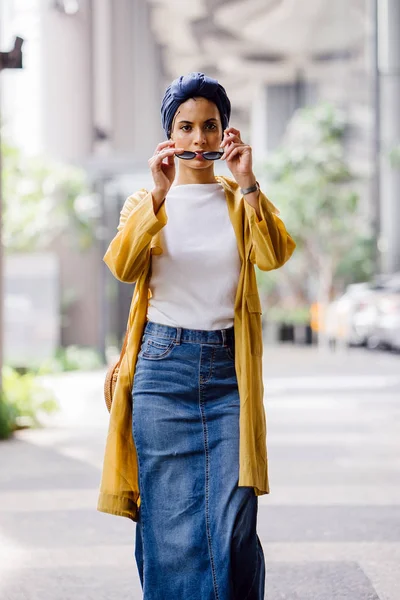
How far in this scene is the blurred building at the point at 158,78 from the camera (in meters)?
23.3

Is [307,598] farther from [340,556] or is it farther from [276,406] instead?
[276,406]

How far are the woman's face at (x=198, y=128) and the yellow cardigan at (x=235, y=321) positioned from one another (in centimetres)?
16

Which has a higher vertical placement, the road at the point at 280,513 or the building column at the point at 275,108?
the building column at the point at 275,108

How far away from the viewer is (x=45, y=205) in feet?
72.5

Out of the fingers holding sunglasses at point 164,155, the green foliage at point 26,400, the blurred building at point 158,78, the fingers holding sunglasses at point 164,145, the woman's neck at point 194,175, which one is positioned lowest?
the green foliage at point 26,400

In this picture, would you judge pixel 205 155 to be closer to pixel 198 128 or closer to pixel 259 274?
pixel 198 128

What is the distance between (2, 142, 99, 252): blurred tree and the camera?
21812mm

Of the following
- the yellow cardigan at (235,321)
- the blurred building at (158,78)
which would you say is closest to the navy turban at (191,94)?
the yellow cardigan at (235,321)

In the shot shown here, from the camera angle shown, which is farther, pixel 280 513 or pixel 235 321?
pixel 280 513

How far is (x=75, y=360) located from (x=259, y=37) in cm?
1745

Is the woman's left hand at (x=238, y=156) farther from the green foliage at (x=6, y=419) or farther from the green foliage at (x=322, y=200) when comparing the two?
the green foliage at (x=322, y=200)

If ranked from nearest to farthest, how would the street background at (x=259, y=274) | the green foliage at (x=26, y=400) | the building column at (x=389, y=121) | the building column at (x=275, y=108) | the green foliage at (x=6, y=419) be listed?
the street background at (x=259, y=274) < the green foliage at (x=6, y=419) < the green foliage at (x=26, y=400) < the building column at (x=389, y=121) < the building column at (x=275, y=108)

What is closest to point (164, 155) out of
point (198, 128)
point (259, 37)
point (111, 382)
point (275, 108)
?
point (198, 128)

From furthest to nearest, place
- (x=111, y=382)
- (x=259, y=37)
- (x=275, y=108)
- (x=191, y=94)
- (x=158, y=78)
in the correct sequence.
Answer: (x=275, y=108) → (x=259, y=37) → (x=158, y=78) → (x=111, y=382) → (x=191, y=94)
